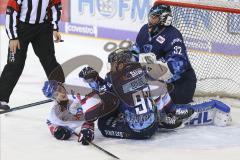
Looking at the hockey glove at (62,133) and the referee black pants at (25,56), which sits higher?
the referee black pants at (25,56)

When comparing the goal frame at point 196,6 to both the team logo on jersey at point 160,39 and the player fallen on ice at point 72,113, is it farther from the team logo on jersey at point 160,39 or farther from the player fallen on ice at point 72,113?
the player fallen on ice at point 72,113

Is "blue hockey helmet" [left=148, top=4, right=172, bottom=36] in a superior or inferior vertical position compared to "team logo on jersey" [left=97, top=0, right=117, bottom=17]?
superior

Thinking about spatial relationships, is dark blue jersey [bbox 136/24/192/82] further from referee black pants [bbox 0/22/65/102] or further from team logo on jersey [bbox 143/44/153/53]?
referee black pants [bbox 0/22/65/102]

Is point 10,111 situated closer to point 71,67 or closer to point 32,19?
point 32,19

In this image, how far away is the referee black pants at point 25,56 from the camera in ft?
13.3

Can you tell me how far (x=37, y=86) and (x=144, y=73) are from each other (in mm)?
1612

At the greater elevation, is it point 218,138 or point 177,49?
point 177,49

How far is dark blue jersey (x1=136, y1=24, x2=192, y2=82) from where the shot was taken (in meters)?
3.77

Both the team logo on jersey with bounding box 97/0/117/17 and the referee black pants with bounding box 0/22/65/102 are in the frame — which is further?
the team logo on jersey with bounding box 97/0/117/17

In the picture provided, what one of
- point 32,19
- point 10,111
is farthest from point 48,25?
point 10,111

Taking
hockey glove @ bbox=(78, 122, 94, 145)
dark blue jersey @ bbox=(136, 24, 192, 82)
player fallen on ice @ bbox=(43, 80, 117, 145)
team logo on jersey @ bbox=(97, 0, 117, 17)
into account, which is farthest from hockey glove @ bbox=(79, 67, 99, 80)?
team logo on jersey @ bbox=(97, 0, 117, 17)

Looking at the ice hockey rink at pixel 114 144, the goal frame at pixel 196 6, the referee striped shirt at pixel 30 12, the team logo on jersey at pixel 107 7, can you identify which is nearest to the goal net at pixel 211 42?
the goal frame at pixel 196 6

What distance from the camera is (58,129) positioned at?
133 inches

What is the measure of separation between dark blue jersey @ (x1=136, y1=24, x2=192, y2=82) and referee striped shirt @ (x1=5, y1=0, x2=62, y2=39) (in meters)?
0.63
